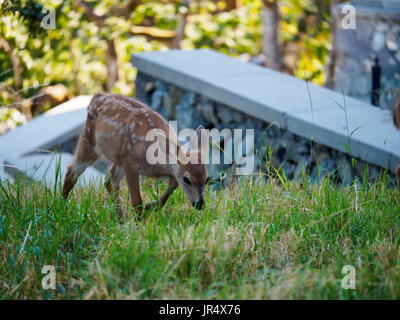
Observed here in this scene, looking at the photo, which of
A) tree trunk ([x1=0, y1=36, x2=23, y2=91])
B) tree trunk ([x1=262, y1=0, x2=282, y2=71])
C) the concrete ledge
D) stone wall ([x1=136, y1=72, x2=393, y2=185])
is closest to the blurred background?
tree trunk ([x1=262, y1=0, x2=282, y2=71])

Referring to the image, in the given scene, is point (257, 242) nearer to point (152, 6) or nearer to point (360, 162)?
point (360, 162)

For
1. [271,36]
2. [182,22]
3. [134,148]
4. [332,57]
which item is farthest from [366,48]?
[134,148]

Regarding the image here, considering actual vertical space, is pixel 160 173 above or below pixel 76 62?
above

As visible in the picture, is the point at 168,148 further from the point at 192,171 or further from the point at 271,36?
the point at 271,36

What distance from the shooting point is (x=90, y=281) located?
11.9 ft

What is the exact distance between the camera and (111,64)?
41.9 feet

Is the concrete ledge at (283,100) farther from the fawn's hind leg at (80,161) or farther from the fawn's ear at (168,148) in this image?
the fawn's hind leg at (80,161)

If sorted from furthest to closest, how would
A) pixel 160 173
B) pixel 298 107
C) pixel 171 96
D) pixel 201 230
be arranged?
1. pixel 171 96
2. pixel 298 107
3. pixel 160 173
4. pixel 201 230

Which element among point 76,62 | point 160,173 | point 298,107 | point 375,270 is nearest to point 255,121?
point 298,107

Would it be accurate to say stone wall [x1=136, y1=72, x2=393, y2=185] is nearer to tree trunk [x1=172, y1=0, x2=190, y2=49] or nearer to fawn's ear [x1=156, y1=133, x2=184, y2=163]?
fawn's ear [x1=156, y1=133, x2=184, y2=163]

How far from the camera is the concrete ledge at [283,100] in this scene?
5641 millimetres

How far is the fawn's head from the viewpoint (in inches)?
173

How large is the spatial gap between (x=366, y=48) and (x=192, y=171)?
6.36 meters
